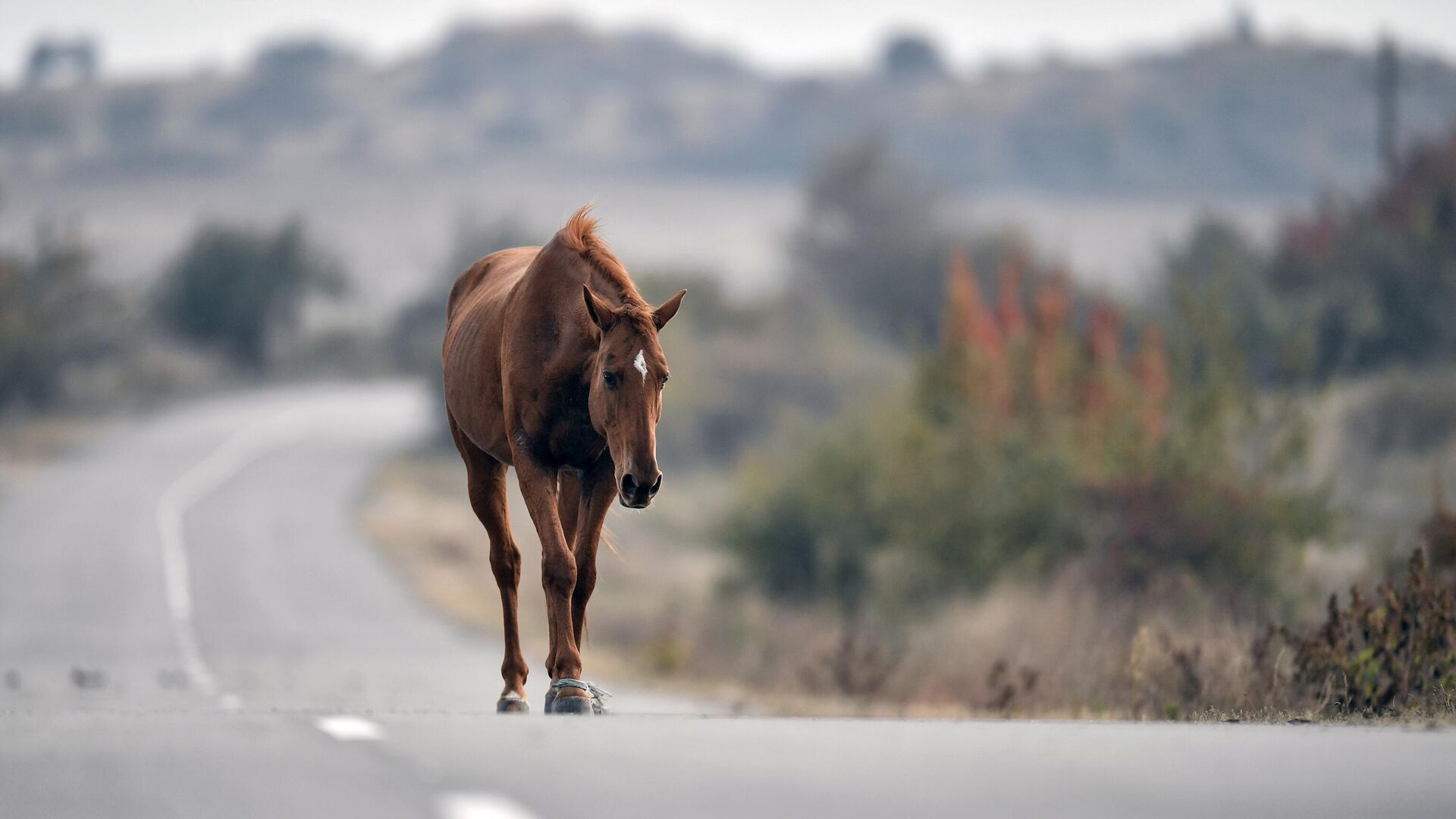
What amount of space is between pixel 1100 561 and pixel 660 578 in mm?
20668

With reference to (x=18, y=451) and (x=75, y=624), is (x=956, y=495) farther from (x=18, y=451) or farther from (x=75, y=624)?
(x=18, y=451)

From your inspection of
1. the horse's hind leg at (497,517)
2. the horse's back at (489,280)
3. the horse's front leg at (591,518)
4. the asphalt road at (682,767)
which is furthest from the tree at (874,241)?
the asphalt road at (682,767)

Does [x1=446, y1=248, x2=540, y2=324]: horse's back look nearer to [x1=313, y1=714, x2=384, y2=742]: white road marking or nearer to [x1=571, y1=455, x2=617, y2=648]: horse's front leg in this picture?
[x1=571, y1=455, x2=617, y2=648]: horse's front leg

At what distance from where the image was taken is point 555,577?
8.14 m

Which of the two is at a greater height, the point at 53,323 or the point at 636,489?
the point at 636,489

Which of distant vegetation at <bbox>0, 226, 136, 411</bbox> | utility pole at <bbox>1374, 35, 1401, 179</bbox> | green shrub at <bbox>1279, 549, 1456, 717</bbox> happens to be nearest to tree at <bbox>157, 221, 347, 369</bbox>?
distant vegetation at <bbox>0, 226, 136, 411</bbox>

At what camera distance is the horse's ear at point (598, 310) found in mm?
7539

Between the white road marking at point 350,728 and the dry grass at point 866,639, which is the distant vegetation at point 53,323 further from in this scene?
the white road marking at point 350,728

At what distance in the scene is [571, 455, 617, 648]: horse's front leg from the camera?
8.30 m

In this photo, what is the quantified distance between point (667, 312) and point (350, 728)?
2.25 meters

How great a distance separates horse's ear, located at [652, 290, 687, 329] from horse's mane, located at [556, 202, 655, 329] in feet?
0.26

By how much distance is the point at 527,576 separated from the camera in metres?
42.5

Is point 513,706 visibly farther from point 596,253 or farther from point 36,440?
point 36,440

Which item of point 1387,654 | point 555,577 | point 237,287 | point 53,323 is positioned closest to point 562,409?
point 555,577
